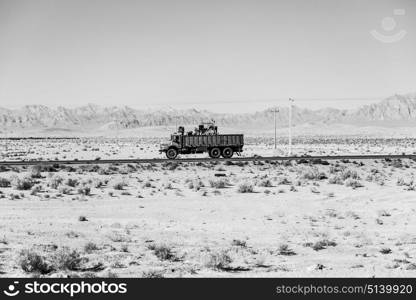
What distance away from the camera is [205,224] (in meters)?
18.3

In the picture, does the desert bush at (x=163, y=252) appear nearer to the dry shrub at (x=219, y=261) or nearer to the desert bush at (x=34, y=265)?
the dry shrub at (x=219, y=261)

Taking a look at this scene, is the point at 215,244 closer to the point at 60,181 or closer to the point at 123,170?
the point at 60,181

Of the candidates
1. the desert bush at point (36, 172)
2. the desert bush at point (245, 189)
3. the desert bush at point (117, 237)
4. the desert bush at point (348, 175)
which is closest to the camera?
the desert bush at point (117, 237)

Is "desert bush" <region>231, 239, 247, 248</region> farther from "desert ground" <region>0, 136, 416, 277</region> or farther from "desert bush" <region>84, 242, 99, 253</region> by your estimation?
"desert bush" <region>84, 242, 99, 253</region>

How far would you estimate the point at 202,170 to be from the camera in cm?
3494

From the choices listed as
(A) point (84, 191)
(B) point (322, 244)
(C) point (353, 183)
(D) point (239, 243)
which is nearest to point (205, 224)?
(D) point (239, 243)

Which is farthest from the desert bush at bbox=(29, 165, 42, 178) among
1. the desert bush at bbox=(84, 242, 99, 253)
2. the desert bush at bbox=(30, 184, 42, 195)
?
the desert bush at bbox=(84, 242, 99, 253)

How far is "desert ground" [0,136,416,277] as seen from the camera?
1241 cm

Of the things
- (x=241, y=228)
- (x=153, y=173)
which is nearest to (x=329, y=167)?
(x=153, y=173)

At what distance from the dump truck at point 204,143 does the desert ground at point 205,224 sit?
8.04 metres

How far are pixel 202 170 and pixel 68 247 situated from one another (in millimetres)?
20812

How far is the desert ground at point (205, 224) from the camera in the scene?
12414 mm

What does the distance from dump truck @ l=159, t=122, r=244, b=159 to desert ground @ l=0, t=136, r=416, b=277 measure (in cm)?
804

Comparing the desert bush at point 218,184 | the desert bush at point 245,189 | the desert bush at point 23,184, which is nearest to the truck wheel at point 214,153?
the desert bush at point 218,184
